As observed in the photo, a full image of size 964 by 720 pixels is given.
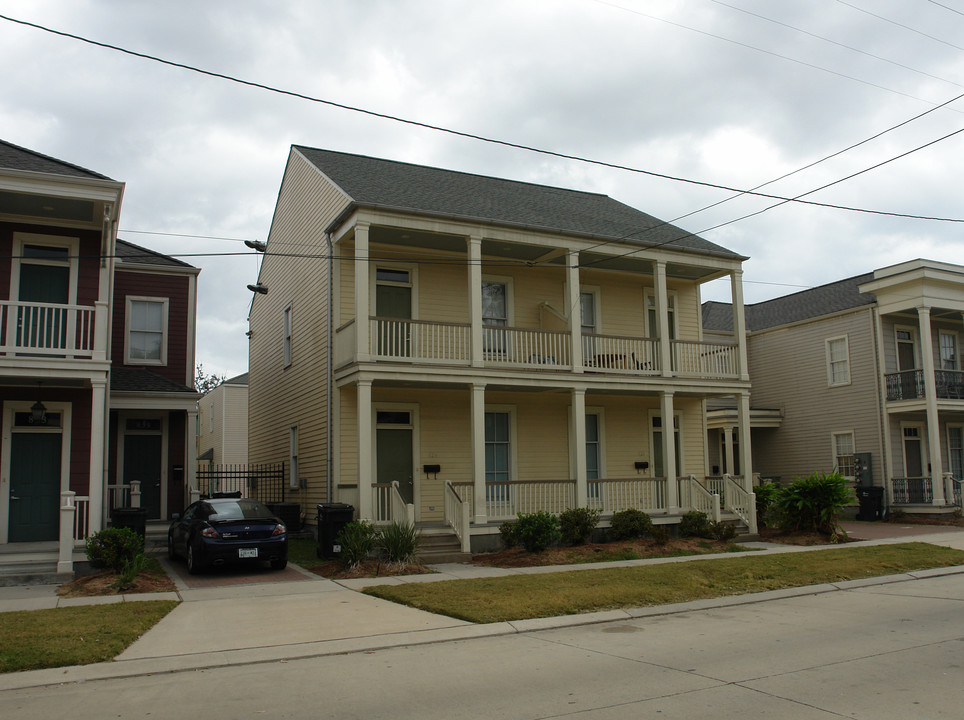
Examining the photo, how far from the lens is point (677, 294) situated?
23109mm

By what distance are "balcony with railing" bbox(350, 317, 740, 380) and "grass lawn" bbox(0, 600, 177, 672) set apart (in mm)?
7169

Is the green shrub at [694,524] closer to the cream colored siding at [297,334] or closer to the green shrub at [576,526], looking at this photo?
the green shrub at [576,526]

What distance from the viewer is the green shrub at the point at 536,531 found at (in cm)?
1584

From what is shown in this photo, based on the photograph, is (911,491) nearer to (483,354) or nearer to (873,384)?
(873,384)

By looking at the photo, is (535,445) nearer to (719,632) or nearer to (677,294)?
(677,294)

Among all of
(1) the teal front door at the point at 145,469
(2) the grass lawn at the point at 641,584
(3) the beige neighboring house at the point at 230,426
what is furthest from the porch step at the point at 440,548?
(3) the beige neighboring house at the point at 230,426

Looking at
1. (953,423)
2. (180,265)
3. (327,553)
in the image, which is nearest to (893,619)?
(327,553)

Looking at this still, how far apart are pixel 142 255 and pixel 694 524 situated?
15.2 m

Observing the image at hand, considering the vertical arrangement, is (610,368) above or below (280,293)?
below

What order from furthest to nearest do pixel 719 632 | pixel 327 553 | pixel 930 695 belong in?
pixel 327 553
pixel 719 632
pixel 930 695

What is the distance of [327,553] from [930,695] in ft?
37.7

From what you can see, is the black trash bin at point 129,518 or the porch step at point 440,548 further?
the porch step at point 440,548

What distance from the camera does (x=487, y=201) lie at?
19.9m

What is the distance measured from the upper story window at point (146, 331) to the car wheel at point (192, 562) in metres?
7.43
